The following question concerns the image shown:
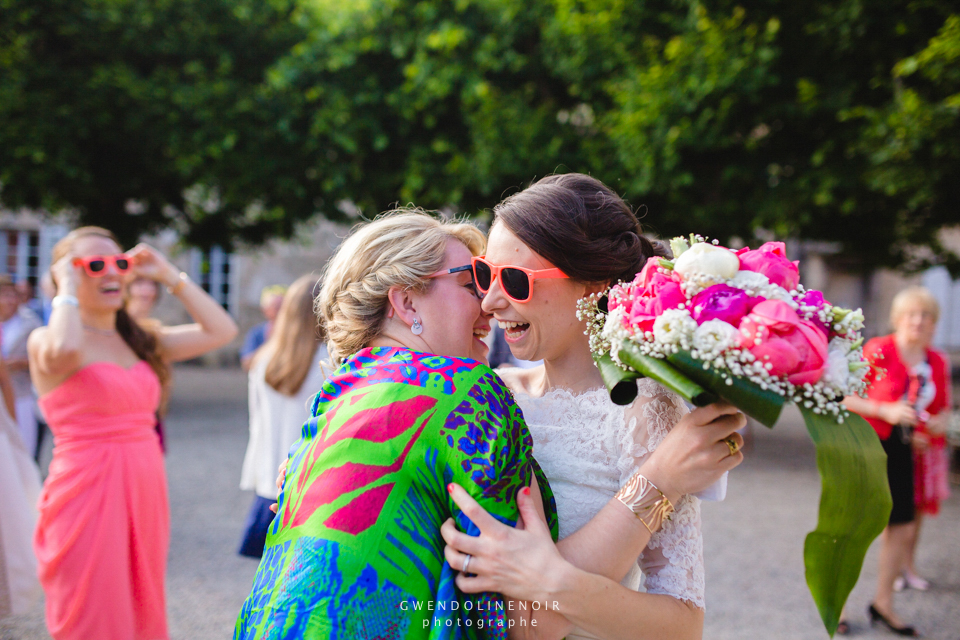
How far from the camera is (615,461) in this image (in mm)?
1857

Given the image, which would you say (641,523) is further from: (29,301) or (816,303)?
(29,301)

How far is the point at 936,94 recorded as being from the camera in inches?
257

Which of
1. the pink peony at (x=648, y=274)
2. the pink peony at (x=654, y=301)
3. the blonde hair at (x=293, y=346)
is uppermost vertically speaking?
the pink peony at (x=648, y=274)

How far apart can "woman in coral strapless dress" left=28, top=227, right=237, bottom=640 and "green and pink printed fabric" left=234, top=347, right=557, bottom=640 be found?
2.12 metres

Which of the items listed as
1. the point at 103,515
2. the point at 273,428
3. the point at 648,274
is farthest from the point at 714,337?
the point at 273,428

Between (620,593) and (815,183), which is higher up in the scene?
(815,183)

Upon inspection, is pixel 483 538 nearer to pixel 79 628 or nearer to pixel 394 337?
pixel 394 337

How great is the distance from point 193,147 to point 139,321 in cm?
744

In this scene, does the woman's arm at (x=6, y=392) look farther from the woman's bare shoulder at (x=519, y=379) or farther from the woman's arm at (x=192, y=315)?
the woman's bare shoulder at (x=519, y=379)

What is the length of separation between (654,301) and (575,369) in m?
0.62

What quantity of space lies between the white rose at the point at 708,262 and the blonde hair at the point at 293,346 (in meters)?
3.13

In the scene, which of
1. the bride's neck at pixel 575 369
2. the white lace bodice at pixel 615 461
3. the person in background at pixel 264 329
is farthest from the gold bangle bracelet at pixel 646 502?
the person in background at pixel 264 329

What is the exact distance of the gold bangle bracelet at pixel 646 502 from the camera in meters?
1.60

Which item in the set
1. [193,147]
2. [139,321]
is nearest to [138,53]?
[193,147]
